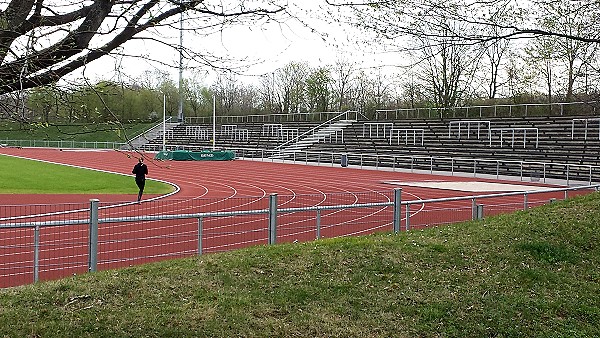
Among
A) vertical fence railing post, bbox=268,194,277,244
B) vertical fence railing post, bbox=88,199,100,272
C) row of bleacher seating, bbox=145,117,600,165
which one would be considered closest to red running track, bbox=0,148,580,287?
vertical fence railing post, bbox=88,199,100,272

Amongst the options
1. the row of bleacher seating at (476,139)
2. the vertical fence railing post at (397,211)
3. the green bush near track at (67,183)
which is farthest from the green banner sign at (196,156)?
the vertical fence railing post at (397,211)

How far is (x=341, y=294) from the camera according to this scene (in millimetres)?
6113

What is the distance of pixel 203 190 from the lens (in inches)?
1025

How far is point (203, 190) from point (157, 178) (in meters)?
6.65

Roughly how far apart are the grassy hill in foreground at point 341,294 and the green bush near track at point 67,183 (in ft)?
58.7

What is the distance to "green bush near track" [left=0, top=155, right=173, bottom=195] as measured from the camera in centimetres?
2476

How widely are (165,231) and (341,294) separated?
686 centimetres

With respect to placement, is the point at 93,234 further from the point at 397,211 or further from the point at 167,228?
the point at 397,211

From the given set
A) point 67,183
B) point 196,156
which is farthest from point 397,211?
point 196,156

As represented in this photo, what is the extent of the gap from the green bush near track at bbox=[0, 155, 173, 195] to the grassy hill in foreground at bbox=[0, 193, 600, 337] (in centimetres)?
1788

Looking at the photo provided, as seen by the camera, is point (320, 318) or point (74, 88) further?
point (320, 318)

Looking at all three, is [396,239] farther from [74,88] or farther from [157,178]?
[157,178]

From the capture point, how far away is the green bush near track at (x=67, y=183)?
2476cm

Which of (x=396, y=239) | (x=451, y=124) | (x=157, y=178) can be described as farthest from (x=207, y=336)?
(x=451, y=124)
